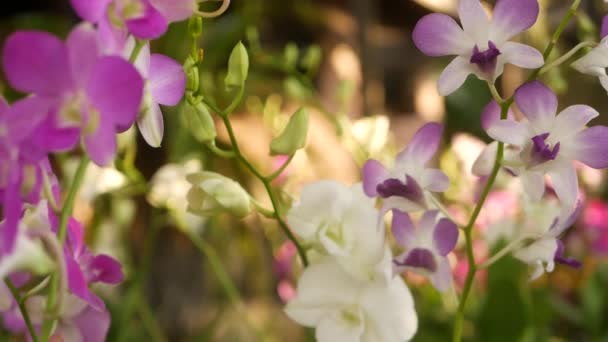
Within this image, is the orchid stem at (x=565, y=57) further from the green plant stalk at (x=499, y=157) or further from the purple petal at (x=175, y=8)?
the purple petal at (x=175, y=8)

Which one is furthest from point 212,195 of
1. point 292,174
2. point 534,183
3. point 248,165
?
point 292,174

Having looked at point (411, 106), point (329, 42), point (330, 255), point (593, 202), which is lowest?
point (411, 106)

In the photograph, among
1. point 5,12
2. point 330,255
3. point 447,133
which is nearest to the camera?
point 330,255

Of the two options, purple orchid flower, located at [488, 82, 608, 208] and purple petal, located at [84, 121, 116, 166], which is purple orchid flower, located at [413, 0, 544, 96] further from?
purple petal, located at [84, 121, 116, 166]

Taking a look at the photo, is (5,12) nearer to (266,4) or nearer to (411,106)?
(266,4)

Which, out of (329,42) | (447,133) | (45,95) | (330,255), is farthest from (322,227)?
(329,42)

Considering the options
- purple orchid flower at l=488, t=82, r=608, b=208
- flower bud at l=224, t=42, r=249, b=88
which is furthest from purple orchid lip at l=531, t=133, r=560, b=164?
flower bud at l=224, t=42, r=249, b=88

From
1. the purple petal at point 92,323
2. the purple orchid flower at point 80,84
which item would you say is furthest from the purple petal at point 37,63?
the purple petal at point 92,323

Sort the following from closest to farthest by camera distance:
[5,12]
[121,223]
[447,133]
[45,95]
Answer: [45,95] < [121,223] < [447,133] < [5,12]
